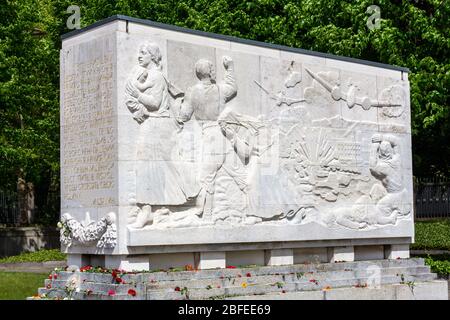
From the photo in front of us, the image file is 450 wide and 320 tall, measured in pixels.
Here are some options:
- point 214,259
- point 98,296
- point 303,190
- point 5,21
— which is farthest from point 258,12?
point 98,296

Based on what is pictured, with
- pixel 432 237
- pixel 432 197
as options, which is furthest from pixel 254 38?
pixel 432 197

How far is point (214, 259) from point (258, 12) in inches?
449

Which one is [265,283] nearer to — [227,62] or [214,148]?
[214,148]

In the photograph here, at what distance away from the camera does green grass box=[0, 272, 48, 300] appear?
14.6 m

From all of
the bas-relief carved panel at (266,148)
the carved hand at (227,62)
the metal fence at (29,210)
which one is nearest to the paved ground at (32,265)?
the metal fence at (29,210)

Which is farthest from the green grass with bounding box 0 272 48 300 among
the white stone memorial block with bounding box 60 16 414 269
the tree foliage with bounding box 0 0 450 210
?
the tree foliage with bounding box 0 0 450 210

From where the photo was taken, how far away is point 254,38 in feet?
77.1

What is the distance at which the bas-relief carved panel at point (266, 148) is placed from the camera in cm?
1353

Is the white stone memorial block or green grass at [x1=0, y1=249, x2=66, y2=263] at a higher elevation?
the white stone memorial block

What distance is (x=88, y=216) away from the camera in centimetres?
1345

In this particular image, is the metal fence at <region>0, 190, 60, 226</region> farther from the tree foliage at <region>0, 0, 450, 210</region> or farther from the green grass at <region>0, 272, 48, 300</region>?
the green grass at <region>0, 272, 48, 300</region>

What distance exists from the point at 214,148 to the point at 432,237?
32.5ft

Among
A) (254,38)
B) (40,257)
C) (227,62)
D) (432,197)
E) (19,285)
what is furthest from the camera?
(432,197)

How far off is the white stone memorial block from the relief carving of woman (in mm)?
21
